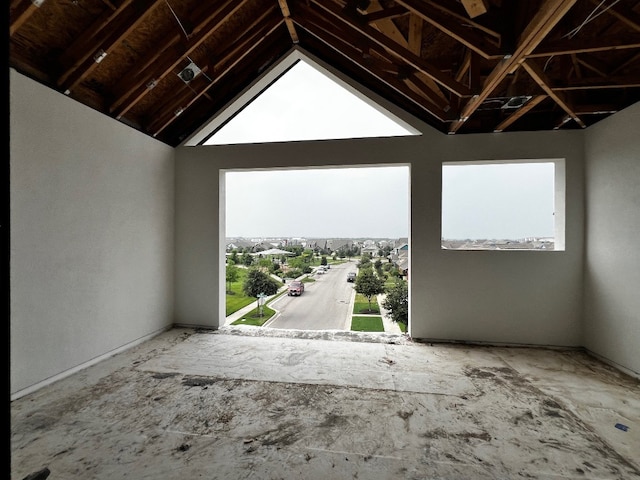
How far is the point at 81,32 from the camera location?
10.3 feet

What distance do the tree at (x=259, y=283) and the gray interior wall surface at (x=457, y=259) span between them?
5.79ft

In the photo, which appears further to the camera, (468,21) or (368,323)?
(368,323)

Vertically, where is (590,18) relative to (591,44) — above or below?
above

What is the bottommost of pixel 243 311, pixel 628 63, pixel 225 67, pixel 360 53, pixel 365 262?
pixel 243 311

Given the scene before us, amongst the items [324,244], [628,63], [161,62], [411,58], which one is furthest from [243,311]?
[628,63]

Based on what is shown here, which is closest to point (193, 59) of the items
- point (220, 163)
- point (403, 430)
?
point (220, 163)

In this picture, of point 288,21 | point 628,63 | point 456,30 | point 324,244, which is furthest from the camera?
point 324,244

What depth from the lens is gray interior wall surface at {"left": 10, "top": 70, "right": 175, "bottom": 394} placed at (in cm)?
284

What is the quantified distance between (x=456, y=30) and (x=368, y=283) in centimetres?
545

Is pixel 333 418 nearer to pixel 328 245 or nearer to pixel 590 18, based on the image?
pixel 328 245

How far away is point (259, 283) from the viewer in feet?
22.4

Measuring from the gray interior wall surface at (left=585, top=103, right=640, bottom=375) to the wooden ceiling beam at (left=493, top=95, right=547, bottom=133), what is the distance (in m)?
1.04

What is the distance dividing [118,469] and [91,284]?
2458 millimetres

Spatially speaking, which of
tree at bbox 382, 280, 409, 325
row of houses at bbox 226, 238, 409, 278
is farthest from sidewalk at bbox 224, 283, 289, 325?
tree at bbox 382, 280, 409, 325
